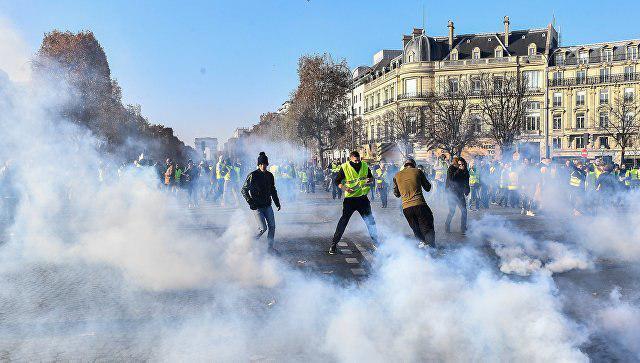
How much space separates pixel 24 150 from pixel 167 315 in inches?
429

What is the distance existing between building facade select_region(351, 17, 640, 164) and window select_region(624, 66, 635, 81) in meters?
0.04

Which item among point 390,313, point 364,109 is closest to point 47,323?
point 390,313

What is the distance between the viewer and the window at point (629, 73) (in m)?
58.5

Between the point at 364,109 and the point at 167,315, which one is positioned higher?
the point at 364,109

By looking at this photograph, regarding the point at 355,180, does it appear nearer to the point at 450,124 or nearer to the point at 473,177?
the point at 473,177

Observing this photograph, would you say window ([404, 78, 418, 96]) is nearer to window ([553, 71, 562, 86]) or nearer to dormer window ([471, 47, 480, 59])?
→ dormer window ([471, 47, 480, 59])

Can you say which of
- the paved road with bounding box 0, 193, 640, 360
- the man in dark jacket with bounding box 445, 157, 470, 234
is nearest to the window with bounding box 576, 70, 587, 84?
the man in dark jacket with bounding box 445, 157, 470, 234

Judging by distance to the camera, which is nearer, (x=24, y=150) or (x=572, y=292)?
(x=572, y=292)

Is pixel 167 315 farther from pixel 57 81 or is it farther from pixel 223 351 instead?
pixel 57 81

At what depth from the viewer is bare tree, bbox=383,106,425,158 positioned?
52.1 metres

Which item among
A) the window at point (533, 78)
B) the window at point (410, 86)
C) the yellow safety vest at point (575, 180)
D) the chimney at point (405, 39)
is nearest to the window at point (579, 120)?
the window at point (533, 78)

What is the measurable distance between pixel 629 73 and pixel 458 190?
5570 centimetres

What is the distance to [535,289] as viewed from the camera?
15.9 ft

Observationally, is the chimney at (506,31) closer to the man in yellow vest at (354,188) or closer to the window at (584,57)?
the window at (584,57)
